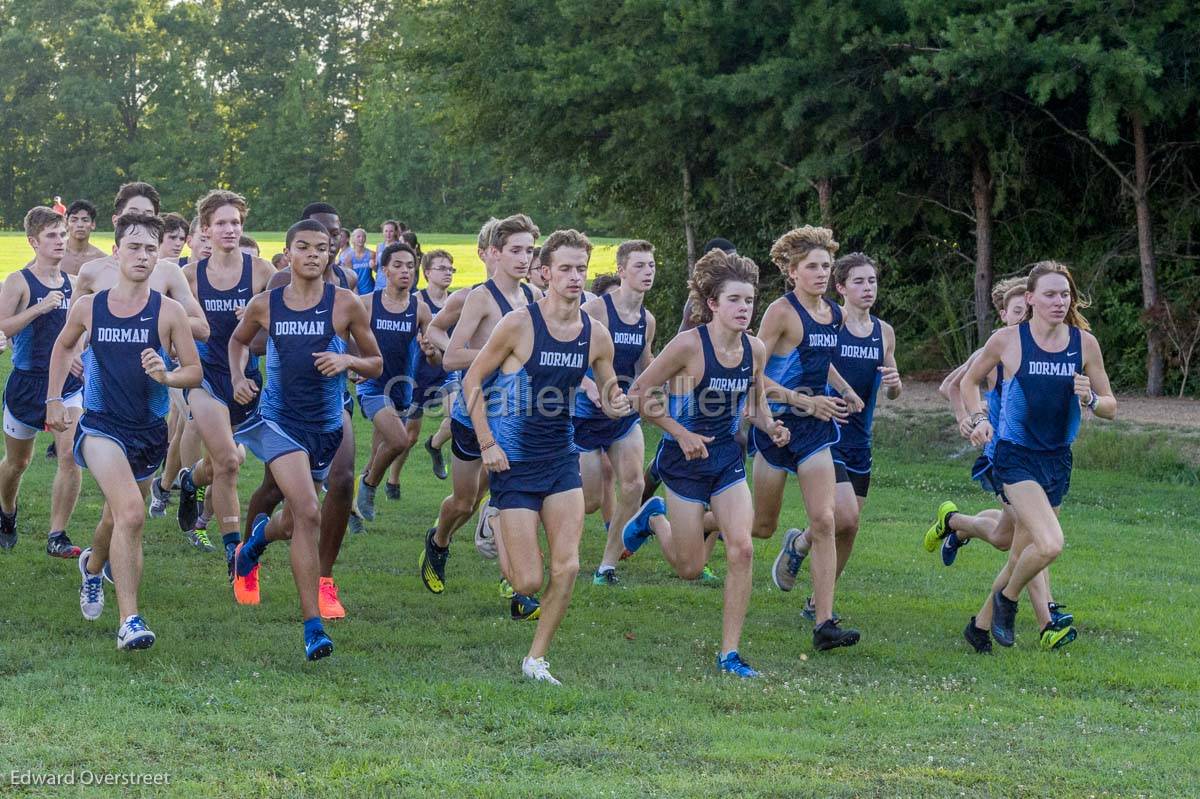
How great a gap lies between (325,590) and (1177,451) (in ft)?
31.8

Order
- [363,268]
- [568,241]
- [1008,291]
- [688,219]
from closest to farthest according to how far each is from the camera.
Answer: [568,241]
[1008,291]
[363,268]
[688,219]

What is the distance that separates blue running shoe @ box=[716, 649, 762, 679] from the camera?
742 centimetres

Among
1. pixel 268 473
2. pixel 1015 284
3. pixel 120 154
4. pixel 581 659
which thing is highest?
pixel 120 154

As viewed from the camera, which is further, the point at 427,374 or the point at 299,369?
the point at 427,374

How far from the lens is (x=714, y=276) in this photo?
780 centimetres

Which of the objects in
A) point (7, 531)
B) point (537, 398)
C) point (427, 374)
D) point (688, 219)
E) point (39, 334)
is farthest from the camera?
point (688, 219)

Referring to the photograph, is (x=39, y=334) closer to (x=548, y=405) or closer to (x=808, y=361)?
(x=548, y=405)

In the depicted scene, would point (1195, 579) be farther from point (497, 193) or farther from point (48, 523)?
point (497, 193)

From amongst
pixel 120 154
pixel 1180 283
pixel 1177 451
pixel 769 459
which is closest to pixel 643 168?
pixel 1180 283

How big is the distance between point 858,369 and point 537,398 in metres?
2.41

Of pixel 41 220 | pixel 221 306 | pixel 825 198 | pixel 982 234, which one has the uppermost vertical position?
pixel 825 198

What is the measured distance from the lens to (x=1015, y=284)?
921cm

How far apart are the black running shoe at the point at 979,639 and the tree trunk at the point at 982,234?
37.2ft

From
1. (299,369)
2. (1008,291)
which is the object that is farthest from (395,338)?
(1008,291)
